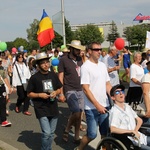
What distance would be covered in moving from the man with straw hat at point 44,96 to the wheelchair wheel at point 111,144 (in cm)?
95

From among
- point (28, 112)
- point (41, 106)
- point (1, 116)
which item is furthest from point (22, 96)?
point (41, 106)

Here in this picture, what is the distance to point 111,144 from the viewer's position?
161 inches

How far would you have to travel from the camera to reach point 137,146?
398 cm

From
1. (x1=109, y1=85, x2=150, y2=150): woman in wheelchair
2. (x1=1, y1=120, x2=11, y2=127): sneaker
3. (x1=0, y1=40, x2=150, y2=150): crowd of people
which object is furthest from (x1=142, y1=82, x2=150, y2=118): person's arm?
(x1=1, y1=120, x2=11, y2=127): sneaker

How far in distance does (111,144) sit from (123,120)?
362mm

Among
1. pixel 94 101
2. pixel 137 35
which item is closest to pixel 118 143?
pixel 94 101

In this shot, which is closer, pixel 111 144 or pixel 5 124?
pixel 111 144

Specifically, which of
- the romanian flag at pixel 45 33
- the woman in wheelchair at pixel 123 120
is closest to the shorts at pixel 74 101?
the woman in wheelchair at pixel 123 120

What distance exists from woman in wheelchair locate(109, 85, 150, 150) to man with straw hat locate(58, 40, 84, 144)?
1420mm

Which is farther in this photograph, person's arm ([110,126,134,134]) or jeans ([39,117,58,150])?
jeans ([39,117,58,150])

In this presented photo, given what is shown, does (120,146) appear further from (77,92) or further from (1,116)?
(1,116)

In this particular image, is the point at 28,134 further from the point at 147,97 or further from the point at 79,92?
the point at 147,97

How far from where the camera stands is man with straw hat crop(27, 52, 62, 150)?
4.81 m

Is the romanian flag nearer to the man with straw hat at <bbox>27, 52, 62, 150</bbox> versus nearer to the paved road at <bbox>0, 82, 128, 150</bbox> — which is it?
the paved road at <bbox>0, 82, 128, 150</bbox>
